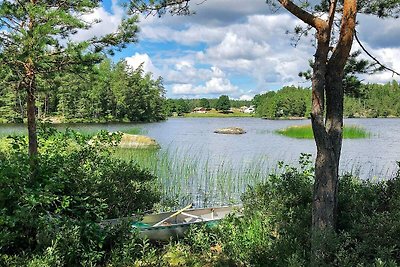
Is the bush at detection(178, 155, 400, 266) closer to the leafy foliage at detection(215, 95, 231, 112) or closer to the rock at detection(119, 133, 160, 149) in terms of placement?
the rock at detection(119, 133, 160, 149)

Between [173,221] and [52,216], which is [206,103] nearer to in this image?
[173,221]

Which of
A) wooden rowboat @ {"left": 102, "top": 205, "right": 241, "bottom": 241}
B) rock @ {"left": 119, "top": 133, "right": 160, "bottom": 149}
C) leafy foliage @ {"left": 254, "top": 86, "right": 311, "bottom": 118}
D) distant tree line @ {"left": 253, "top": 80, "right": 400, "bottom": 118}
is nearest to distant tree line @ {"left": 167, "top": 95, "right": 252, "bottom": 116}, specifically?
distant tree line @ {"left": 253, "top": 80, "right": 400, "bottom": 118}

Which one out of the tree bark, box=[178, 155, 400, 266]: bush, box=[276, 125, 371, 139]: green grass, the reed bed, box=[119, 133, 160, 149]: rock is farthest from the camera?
box=[276, 125, 371, 139]: green grass

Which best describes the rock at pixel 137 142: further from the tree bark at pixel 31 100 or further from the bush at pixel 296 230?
the bush at pixel 296 230

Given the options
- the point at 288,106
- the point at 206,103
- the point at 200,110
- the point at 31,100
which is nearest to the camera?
the point at 31,100

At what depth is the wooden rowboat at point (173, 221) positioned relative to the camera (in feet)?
19.0

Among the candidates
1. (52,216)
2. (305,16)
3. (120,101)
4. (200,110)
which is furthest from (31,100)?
(200,110)

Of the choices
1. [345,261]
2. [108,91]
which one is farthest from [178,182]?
[108,91]

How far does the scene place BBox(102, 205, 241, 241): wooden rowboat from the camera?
19.0 ft

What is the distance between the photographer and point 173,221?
6887 millimetres

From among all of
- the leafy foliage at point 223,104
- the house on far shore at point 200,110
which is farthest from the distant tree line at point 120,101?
the leafy foliage at point 223,104

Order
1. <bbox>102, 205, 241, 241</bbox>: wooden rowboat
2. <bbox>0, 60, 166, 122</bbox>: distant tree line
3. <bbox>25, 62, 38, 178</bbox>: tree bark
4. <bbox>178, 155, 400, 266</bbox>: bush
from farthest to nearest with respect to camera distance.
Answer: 1. <bbox>0, 60, 166, 122</bbox>: distant tree line
2. <bbox>25, 62, 38, 178</bbox>: tree bark
3. <bbox>102, 205, 241, 241</bbox>: wooden rowboat
4. <bbox>178, 155, 400, 266</bbox>: bush

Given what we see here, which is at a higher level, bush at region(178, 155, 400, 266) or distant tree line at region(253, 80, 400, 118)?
distant tree line at region(253, 80, 400, 118)

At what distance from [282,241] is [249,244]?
1.30ft
